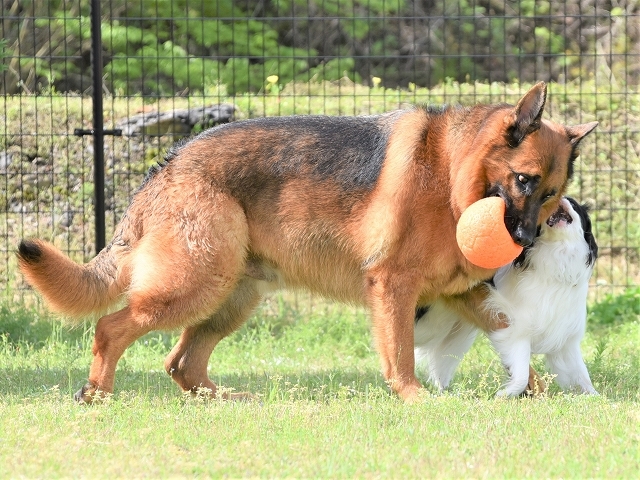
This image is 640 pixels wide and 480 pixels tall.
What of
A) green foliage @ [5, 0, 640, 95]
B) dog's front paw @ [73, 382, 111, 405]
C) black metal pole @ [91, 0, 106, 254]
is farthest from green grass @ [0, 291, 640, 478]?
green foliage @ [5, 0, 640, 95]

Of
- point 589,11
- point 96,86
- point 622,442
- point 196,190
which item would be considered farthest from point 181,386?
point 589,11

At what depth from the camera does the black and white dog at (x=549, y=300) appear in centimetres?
597

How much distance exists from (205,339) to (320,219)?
1.21m

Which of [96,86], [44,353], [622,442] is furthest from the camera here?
[96,86]

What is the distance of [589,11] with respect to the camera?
634 inches

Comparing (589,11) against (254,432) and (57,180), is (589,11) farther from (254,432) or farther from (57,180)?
(254,432)

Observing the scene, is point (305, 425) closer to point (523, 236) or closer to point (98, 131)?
point (523, 236)

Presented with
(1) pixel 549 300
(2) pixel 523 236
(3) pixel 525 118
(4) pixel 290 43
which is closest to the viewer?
(2) pixel 523 236

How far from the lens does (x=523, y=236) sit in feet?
17.9

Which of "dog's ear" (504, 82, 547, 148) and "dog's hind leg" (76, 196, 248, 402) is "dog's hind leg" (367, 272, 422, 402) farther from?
"dog's ear" (504, 82, 547, 148)

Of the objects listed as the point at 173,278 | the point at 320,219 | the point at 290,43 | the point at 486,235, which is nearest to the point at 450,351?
the point at 486,235

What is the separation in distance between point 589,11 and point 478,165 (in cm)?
1153

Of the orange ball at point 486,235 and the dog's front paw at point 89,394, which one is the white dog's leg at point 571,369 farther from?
the dog's front paw at point 89,394

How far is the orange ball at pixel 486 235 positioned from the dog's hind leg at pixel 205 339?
1500mm
